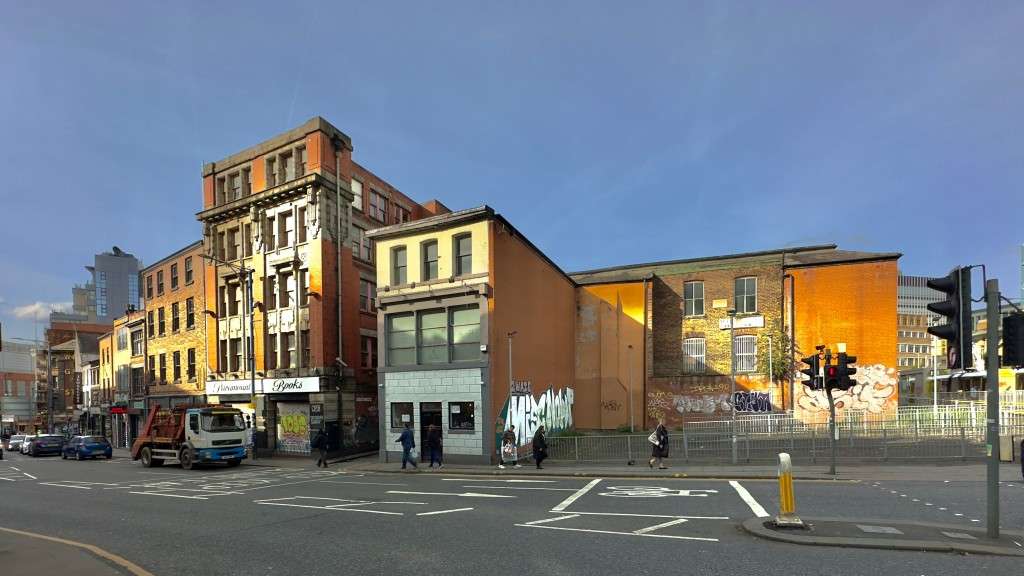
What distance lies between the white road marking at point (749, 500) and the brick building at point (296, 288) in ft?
66.7

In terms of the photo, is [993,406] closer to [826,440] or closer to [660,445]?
[660,445]

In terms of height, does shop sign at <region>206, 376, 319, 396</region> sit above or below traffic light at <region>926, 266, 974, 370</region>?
below

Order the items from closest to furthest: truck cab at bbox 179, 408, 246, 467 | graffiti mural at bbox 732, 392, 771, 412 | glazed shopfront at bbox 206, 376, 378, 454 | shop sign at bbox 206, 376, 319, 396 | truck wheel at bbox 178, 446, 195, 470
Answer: truck cab at bbox 179, 408, 246, 467, truck wheel at bbox 178, 446, 195, 470, glazed shopfront at bbox 206, 376, 378, 454, shop sign at bbox 206, 376, 319, 396, graffiti mural at bbox 732, 392, 771, 412

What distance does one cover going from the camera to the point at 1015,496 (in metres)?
12.1

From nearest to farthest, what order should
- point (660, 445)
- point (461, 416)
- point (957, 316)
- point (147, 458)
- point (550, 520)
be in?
point (957, 316)
point (550, 520)
point (660, 445)
point (461, 416)
point (147, 458)

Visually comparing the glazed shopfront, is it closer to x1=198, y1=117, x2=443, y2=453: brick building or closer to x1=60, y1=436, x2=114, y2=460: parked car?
x1=198, y1=117, x2=443, y2=453: brick building

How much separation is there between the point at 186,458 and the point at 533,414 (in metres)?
15.3

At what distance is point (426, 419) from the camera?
24047 millimetres

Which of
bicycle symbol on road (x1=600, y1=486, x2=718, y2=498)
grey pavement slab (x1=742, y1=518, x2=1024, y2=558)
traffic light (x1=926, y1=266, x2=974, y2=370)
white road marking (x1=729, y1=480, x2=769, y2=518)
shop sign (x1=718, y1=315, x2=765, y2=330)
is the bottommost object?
bicycle symbol on road (x1=600, y1=486, x2=718, y2=498)

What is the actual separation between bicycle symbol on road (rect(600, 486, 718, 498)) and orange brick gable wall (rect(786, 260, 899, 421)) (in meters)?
19.1

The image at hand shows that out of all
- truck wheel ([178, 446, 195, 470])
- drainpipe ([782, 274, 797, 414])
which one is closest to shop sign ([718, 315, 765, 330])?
drainpipe ([782, 274, 797, 414])

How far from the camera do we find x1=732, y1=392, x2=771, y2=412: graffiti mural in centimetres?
3212

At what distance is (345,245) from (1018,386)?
163 feet

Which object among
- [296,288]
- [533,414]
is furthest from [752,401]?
[296,288]
